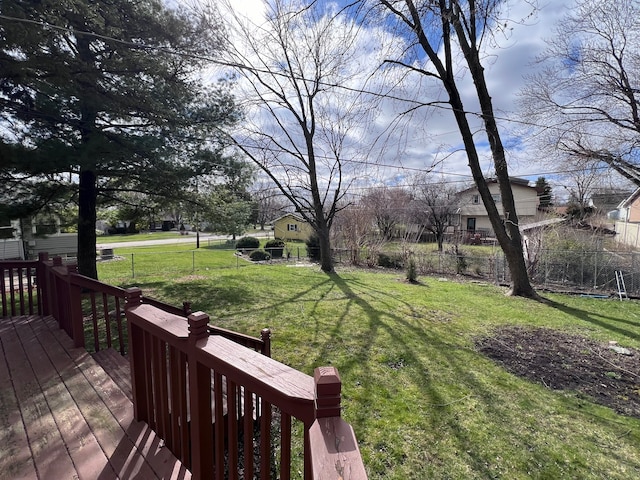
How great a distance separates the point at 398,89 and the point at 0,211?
806 centimetres

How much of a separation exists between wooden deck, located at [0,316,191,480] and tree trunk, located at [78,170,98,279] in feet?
14.9

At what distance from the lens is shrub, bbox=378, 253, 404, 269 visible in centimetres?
1384

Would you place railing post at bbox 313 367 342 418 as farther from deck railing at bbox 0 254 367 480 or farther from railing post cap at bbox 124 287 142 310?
railing post cap at bbox 124 287 142 310

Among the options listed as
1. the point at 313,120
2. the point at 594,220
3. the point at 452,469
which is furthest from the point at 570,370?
the point at 594,220

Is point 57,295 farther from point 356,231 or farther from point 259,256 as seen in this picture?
point 259,256

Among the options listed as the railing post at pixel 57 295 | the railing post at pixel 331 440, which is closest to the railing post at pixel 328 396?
the railing post at pixel 331 440

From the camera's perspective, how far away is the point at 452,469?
220cm

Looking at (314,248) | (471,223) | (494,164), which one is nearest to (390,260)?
(314,248)

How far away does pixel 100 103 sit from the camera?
5.12 m

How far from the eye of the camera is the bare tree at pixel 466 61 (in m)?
5.93

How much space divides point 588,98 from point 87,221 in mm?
13784

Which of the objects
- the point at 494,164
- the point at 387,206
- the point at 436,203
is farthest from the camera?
the point at 436,203

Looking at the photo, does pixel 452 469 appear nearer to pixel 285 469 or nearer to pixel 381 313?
pixel 285 469

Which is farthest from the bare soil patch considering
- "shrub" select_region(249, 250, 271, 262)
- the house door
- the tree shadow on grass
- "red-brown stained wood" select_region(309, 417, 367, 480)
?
the house door
